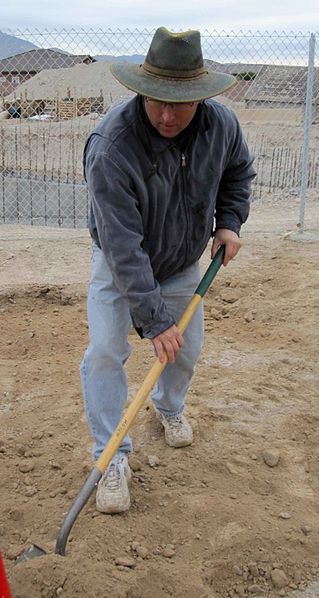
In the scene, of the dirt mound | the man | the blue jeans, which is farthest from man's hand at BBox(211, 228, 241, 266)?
the dirt mound

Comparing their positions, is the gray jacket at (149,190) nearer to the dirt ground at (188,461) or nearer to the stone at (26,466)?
the dirt ground at (188,461)

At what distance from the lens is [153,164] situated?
2105mm

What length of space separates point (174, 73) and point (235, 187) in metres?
0.65

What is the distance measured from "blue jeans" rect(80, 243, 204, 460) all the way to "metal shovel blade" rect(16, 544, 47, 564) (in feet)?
1.31

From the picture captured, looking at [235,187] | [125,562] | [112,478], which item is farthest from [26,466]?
[235,187]

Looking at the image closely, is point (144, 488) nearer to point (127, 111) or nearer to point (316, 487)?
point (316, 487)

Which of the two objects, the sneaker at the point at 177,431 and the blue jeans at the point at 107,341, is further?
the sneaker at the point at 177,431

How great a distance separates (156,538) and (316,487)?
775mm

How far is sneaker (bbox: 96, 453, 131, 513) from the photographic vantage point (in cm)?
243

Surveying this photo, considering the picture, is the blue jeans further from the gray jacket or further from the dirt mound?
the dirt mound

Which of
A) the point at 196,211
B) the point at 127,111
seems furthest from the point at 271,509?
the point at 127,111

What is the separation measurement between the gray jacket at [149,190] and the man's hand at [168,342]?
0.08 feet

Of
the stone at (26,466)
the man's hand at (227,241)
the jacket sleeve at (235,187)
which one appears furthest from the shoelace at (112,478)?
the jacket sleeve at (235,187)

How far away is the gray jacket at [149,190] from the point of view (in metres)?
2.05
